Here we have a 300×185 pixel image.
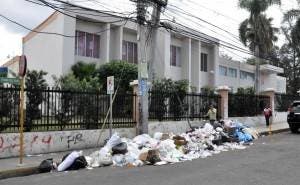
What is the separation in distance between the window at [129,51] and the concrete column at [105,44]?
2165 mm

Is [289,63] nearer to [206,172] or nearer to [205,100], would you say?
[205,100]

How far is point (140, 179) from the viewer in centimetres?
1066

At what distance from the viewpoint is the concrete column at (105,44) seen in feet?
106

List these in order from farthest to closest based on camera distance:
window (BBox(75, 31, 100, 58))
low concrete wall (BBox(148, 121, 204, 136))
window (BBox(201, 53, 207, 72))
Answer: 1. window (BBox(201, 53, 207, 72))
2. window (BBox(75, 31, 100, 58))
3. low concrete wall (BBox(148, 121, 204, 136))

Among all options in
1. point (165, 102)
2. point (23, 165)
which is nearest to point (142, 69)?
point (165, 102)

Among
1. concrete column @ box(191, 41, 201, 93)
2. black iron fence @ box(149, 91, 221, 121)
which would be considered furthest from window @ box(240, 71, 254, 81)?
black iron fence @ box(149, 91, 221, 121)

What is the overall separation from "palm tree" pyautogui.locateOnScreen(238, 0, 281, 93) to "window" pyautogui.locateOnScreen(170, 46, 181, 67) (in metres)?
5.34

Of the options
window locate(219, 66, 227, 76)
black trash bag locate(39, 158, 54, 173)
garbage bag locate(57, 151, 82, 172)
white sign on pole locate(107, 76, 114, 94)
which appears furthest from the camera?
window locate(219, 66, 227, 76)

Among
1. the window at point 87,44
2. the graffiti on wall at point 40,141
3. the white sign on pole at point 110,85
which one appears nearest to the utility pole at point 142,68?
the white sign on pole at point 110,85

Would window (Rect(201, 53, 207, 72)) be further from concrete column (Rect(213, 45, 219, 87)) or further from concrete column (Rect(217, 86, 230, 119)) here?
concrete column (Rect(217, 86, 230, 119))

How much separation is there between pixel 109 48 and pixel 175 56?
7.98m

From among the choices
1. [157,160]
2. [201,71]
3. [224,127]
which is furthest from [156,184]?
Result: [201,71]

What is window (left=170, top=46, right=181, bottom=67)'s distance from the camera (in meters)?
39.2

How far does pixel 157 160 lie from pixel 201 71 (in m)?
29.9
